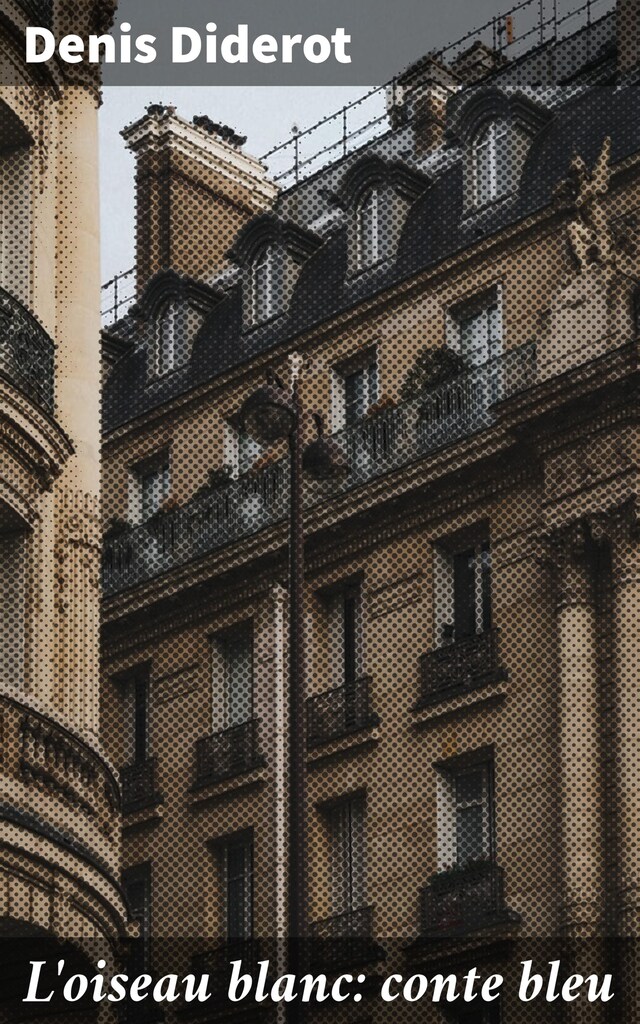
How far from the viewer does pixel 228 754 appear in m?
41.1

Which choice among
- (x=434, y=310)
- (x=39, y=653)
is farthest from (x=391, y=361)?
(x=39, y=653)

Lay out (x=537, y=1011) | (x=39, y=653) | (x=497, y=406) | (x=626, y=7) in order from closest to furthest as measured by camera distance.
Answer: (x=39, y=653) < (x=537, y=1011) < (x=497, y=406) < (x=626, y=7)

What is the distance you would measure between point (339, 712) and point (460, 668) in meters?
2.35

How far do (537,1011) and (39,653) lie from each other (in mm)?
12795

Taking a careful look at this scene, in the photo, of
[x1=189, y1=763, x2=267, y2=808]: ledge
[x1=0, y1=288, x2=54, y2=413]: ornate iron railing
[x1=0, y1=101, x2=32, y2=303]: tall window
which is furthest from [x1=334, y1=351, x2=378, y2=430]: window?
[x1=0, y1=288, x2=54, y2=413]: ornate iron railing

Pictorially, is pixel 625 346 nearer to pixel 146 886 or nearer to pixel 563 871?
pixel 563 871

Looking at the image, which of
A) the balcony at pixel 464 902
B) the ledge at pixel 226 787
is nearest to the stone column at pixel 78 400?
the balcony at pixel 464 902

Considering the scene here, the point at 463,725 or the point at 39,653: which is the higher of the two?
the point at 463,725

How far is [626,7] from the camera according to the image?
1592 inches

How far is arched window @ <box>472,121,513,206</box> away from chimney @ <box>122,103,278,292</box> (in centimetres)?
823

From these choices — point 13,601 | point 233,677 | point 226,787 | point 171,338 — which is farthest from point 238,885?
point 13,601

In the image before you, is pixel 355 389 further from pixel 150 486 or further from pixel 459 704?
pixel 459 704

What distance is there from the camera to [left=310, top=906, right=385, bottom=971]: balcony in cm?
3788

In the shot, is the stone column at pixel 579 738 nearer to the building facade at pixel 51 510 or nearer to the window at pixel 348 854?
the window at pixel 348 854
